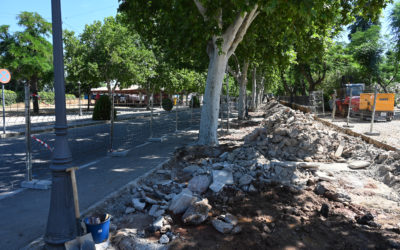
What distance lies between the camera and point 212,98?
30.8ft

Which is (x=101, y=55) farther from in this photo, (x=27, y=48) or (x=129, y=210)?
(x=129, y=210)

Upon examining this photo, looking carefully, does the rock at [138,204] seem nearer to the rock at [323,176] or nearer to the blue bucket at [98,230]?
the blue bucket at [98,230]

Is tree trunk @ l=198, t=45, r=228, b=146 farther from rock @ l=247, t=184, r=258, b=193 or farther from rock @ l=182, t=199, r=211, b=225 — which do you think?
rock @ l=182, t=199, r=211, b=225

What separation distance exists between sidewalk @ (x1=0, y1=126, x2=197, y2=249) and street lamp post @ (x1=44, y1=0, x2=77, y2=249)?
0.62 m

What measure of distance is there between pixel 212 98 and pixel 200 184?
468cm

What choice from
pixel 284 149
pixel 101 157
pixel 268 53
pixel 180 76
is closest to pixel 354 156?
pixel 284 149

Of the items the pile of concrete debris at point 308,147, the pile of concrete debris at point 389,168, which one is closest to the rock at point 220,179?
the pile of concrete debris at point 308,147

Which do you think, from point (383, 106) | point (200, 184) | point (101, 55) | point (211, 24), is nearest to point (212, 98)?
point (211, 24)

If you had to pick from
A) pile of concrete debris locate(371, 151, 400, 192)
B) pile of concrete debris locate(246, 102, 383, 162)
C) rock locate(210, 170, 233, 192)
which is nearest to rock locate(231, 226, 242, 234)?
rock locate(210, 170, 233, 192)

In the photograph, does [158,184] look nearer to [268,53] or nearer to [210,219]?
[210,219]

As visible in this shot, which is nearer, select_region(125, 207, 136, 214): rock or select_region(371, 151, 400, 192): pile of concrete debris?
select_region(125, 207, 136, 214): rock

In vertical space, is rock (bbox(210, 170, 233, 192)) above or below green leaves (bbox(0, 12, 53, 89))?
below

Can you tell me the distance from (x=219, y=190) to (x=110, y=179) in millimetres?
2454

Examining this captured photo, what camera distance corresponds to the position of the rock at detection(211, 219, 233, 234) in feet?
12.1
